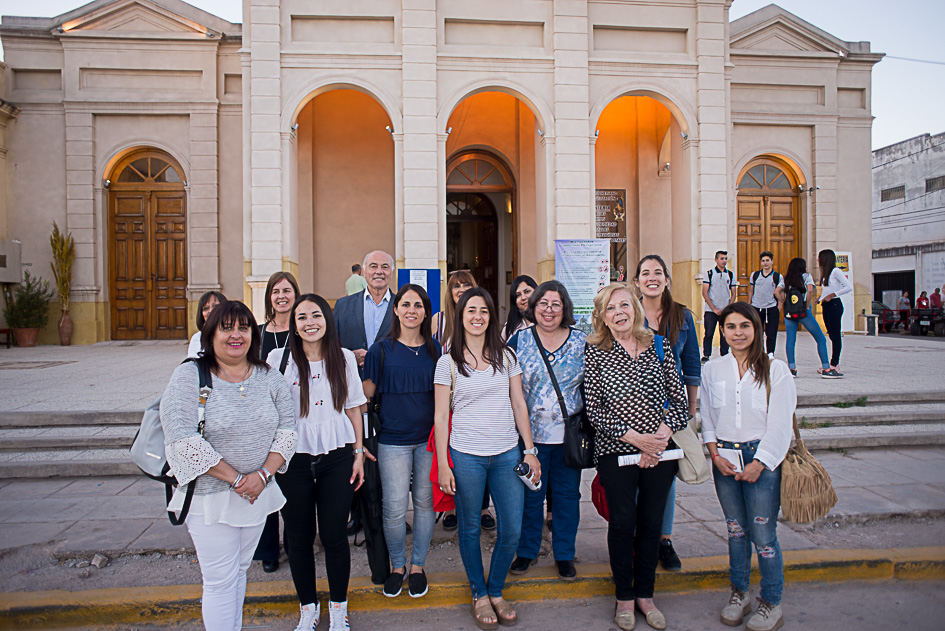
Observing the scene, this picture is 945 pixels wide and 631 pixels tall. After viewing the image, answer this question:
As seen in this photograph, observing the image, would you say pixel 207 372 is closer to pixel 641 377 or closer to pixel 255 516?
pixel 255 516

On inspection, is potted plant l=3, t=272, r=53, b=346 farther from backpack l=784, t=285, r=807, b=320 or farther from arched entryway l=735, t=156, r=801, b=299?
arched entryway l=735, t=156, r=801, b=299

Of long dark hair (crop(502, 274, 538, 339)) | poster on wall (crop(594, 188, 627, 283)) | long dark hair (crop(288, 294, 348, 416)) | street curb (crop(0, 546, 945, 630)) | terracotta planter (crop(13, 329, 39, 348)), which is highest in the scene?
poster on wall (crop(594, 188, 627, 283))

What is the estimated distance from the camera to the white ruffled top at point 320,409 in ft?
10.0

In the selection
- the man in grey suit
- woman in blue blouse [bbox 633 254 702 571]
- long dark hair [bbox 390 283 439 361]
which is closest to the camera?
long dark hair [bbox 390 283 439 361]

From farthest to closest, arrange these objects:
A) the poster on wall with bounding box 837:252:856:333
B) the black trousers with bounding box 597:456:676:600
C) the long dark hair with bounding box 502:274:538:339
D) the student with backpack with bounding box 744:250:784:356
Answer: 1. the poster on wall with bounding box 837:252:856:333
2. the student with backpack with bounding box 744:250:784:356
3. the long dark hair with bounding box 502:274:538:339
4. the black trousers with bounding box 597:456:676:600

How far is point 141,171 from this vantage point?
14.3 metres

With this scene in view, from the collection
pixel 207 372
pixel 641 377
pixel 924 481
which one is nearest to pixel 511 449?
pixel 641 377

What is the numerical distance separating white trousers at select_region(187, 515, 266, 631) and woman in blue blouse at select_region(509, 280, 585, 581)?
5.31 feet

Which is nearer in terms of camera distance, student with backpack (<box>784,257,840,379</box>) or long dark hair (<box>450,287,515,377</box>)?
long dark hair (<box>450,287,515,377</box>)

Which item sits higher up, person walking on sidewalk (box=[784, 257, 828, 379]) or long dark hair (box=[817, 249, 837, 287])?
long dark hair (box=[817, 249, 837, 287])

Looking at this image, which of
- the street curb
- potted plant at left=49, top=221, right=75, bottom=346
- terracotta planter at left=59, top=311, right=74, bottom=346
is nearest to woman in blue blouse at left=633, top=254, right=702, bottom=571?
the street curb

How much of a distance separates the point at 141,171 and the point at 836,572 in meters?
15.4

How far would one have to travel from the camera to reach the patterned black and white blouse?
3.11 m

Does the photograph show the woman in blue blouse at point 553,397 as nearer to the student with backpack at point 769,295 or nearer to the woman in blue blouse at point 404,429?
the woman in blue blouse at point 404,429
